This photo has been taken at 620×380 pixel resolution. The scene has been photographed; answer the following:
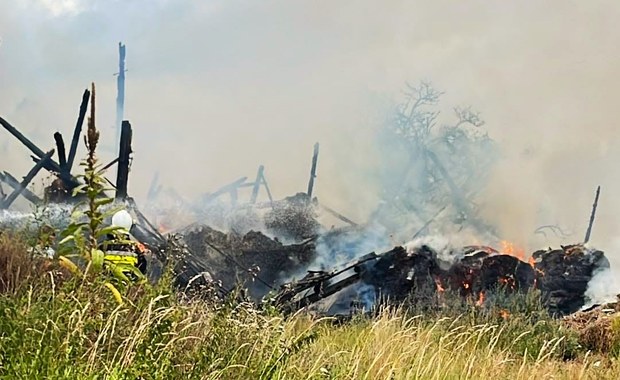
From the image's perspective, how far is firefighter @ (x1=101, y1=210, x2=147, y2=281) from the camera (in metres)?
4.92

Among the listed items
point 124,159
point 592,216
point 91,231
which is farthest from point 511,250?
point 91,231

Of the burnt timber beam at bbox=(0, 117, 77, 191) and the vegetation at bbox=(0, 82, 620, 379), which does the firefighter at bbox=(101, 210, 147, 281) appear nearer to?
the vegetation at bbox=(0, 82, 620, 379)

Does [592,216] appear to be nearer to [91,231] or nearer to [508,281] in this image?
[508,281]

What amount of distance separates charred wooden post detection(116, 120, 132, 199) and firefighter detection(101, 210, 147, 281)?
19.0ft

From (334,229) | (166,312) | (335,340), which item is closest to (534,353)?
(335,340)

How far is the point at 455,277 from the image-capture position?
14.7 m

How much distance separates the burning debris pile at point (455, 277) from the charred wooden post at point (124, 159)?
11.9 feet

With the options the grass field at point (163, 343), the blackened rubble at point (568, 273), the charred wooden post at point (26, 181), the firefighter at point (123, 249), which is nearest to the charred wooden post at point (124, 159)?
the charred wooden post at point (26, 181)

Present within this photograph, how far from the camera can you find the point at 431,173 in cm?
2369

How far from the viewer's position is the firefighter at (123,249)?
4922mm

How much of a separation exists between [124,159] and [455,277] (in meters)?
6.59

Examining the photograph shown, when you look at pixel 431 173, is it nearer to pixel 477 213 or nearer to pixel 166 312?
pixel 477 213

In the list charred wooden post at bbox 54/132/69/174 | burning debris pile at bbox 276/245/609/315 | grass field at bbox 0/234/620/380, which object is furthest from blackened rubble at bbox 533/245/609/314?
charred wooden post at bbox 54/132/69/174

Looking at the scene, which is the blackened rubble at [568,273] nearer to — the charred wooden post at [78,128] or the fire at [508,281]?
the fire at [508,281]
